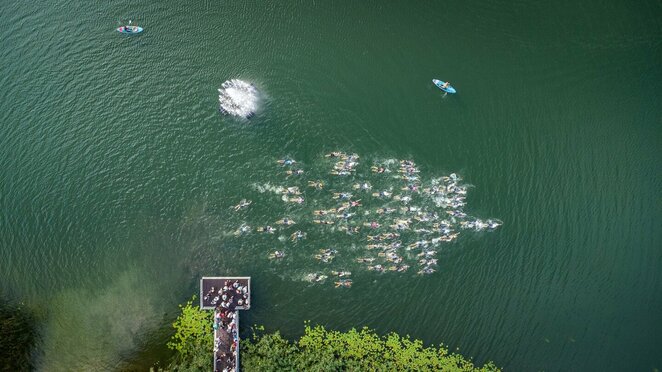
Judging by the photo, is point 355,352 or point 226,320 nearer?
point 226,320

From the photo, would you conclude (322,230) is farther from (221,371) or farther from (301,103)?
(221,371)

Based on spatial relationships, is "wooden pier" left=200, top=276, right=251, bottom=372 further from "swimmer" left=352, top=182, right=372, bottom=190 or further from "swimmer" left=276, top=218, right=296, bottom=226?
"swimmer" left=352, top=182, right=372, bottom=190

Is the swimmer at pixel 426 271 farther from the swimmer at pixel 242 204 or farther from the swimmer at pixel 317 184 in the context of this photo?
the swimmer at pixel 242 204

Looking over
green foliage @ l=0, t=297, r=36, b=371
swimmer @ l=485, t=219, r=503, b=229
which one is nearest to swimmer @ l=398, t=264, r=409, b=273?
swimmer @ l=485, t=219, r=503, b=229

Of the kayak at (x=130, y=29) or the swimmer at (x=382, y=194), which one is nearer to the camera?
the swimmer at (x=382, y=194)

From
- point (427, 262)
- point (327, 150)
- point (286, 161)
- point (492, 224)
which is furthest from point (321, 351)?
point (492, 224)

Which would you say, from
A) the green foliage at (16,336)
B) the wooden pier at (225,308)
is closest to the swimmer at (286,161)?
the wooden pier at (225,308)

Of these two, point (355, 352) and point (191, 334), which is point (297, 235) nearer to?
point (355, 352)
